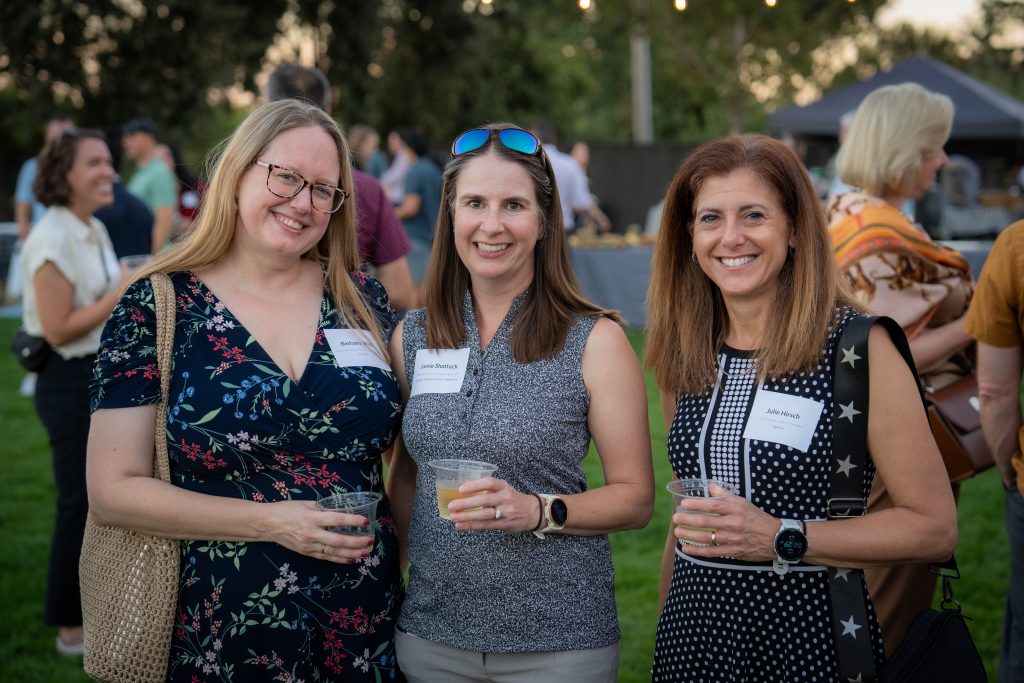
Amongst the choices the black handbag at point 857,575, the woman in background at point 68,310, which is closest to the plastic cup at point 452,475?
the black handbag at point 857,575

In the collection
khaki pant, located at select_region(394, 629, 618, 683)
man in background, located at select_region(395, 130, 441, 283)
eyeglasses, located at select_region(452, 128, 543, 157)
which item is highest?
man in background, located at select_region(395, 130, 441, 283)

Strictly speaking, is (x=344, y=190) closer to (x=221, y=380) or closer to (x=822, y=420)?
(x=221, y=380)

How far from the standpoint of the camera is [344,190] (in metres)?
2.59

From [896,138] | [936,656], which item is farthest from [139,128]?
[936,656]

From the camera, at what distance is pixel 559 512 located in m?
2.19

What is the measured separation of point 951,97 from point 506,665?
16.5 meters

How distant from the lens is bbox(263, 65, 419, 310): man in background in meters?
4.43

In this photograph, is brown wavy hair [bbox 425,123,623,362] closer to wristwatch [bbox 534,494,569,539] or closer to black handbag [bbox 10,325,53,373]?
wristwatch [bbox 534,494,569,539]

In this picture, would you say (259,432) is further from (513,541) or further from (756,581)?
(756,581)

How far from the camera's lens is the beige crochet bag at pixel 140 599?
7.45 feet

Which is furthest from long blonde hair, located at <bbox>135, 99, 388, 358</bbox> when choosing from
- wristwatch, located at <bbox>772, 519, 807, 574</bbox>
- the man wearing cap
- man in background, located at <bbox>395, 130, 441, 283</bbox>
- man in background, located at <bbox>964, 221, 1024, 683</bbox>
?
man in background, located at <bbox>395, 130, 441, 283</bbox>

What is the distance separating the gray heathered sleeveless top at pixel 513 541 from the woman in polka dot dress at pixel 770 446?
0.24 meters

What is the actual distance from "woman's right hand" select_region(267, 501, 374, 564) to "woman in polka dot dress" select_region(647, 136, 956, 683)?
67 centimetres

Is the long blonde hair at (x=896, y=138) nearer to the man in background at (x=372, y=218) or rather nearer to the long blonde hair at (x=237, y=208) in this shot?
the long blonde hair at (x=237, y=208)
